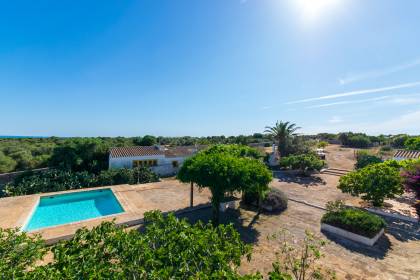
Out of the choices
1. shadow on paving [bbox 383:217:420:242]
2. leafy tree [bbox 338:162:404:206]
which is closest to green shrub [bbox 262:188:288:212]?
leafy tree [bbox 338:162:404:206]

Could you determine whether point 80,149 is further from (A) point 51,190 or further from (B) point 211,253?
Answer: (B) point 211,253

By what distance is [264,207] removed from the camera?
1420 cm

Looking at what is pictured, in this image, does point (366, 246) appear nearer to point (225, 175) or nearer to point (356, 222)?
point (356, 222)

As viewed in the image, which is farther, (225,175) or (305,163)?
(305,163)

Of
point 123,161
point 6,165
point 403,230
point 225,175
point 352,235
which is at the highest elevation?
point 225,175

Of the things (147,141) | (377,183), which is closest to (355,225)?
(377,183)

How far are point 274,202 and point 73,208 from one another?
46.4 ft

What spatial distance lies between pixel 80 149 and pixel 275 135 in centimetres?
2523

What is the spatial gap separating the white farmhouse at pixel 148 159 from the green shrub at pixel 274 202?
44.9ft

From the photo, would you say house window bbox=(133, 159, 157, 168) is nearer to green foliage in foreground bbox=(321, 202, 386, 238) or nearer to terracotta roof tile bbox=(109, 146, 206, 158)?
terracotta roof tile bbox=(109, 146, 206, 158)

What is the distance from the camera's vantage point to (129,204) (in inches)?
591

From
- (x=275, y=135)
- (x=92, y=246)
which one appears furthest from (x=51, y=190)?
(x=275, y=135)

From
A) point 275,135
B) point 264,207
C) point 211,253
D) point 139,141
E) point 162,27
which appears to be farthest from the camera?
point 139,141

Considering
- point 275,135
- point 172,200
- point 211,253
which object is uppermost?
point 275,135
